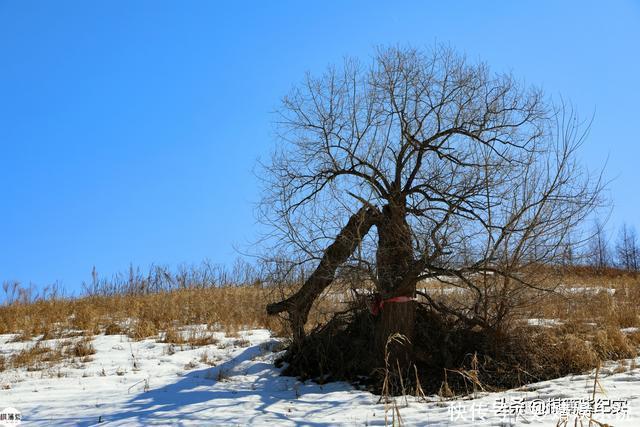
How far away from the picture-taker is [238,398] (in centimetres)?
761

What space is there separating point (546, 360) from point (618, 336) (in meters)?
1.74

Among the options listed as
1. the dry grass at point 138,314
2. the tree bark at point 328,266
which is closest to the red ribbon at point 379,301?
the tree bark at point 328,266

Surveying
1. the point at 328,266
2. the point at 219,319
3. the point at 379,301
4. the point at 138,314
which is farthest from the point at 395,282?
the point at 138,314

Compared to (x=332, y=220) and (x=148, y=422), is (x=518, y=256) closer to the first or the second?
(x=332, y=220)

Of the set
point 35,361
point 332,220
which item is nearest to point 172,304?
point 35,361

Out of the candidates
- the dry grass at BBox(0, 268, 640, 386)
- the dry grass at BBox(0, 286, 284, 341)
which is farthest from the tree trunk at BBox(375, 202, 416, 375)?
the dry grass at BBox(0, 286, 284, 341)

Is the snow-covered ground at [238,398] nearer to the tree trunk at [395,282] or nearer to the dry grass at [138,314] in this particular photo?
the tree trunk at [395,282]

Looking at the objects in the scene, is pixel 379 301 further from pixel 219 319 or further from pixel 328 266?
pixel 219 319

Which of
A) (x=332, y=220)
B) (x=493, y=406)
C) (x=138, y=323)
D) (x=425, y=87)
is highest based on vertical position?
(x=425, y=87)

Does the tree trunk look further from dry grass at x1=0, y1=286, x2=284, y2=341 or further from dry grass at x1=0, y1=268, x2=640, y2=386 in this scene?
dry grass at x1=0, y1=286, x2=284, y2=341

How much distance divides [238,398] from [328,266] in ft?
7.30

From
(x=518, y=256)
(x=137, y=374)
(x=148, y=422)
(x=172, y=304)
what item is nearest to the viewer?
(x=148, y=422)

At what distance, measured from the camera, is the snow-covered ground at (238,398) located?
6309 millimetres

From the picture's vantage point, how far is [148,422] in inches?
256
